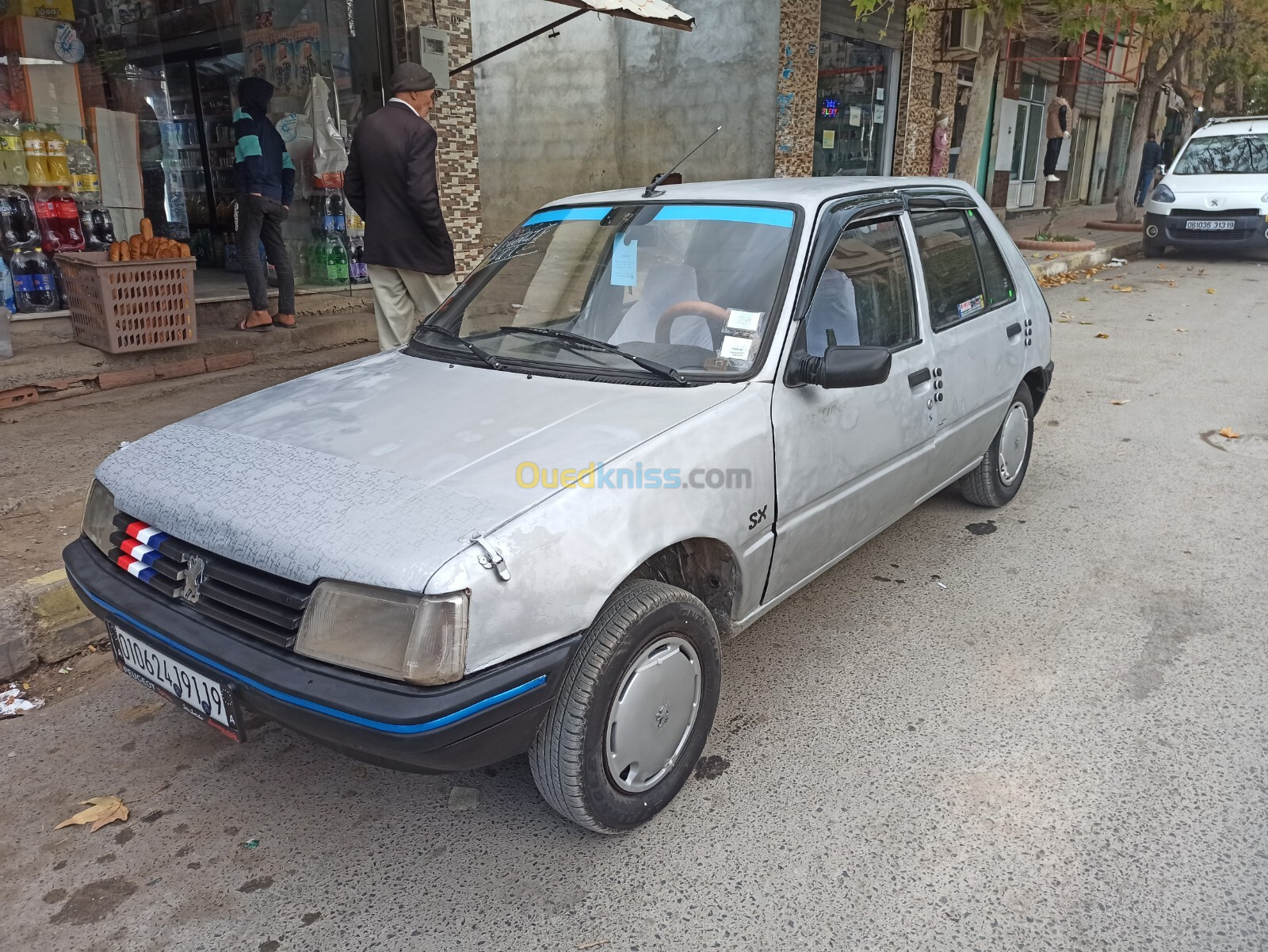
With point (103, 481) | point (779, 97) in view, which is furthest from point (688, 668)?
point (779, 97)

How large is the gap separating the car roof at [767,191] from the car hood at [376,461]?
0.87 metres

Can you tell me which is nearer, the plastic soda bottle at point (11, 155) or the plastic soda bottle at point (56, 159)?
the plastic soda bottle at point (11, 155)

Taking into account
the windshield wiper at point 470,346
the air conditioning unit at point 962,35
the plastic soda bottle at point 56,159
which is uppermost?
the air conditioning unit at point 962,35

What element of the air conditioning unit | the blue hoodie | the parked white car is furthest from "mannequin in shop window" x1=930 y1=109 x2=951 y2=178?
the blue hoodie

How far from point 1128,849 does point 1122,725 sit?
0.64 metres

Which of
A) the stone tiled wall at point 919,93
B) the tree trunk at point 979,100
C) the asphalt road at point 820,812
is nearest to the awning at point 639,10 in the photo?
the asphalt road at point 820,812

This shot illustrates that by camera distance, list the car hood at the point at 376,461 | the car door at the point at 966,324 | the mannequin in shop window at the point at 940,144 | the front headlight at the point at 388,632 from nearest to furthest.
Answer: the front headlight at the point at 388,632 < the car hood at the point at 376,461 < the car door at the point at 966,324 < the mannequin in shop window at the point at 940,144

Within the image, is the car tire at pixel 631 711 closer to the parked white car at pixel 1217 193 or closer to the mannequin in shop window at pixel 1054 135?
the parked white car at pixel 1217 193

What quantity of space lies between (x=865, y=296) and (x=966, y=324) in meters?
0.84

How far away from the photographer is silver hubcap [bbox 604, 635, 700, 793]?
238 centimetres

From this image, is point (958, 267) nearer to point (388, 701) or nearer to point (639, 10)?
point (388, 701)

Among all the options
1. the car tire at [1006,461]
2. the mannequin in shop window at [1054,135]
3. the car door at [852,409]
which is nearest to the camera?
the car door at [852,409]

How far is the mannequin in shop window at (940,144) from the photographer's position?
54.0ft

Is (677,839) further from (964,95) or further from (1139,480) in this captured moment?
(964,95)
